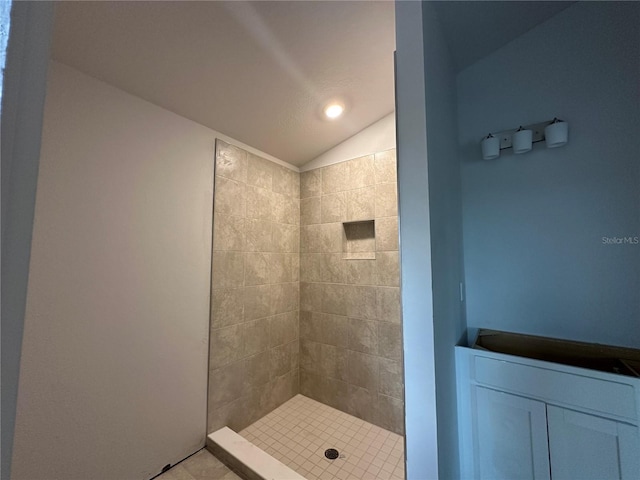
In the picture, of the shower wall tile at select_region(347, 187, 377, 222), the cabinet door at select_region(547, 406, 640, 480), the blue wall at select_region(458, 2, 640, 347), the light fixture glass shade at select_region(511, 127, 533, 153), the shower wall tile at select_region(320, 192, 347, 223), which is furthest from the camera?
the shower wall tile at select_region(320, 192, 347, 223)

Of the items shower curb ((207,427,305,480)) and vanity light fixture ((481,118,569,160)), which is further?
shower curb ((207,427,305,480))

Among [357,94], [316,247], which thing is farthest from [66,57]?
[316,247]

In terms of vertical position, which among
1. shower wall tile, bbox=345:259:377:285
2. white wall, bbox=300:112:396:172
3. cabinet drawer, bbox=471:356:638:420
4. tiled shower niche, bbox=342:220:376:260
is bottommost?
cabinet drawer, bbox=471:356:638:420

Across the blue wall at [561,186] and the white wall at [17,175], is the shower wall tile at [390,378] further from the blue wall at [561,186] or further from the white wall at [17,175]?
the white wall at [17,175]

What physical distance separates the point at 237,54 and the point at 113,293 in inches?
61.0

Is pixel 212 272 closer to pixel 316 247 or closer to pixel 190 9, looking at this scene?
pixel 316 247

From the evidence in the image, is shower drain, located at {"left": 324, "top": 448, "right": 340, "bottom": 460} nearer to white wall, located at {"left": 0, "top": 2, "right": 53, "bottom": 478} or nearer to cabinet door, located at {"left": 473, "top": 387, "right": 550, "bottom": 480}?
cabinet door, located at {"left": 473, "top": 387, "right": 550, "bottom": 480}

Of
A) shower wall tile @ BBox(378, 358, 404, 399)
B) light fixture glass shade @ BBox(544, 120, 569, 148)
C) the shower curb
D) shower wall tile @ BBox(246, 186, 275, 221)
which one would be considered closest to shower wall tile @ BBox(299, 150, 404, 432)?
shower wall tile @ BBox(378, 358, 404, 399)

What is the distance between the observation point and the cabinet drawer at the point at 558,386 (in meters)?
0.99

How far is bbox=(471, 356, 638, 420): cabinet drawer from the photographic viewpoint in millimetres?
→ 993

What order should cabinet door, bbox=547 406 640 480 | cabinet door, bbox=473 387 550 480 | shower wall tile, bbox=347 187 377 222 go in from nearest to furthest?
cabinet door, bbox=547 406 640 480, cabinet door, bbox=473 387 550 480, shower wall tile, bbox=347 187 377 222

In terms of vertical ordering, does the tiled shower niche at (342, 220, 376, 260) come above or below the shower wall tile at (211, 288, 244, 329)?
above

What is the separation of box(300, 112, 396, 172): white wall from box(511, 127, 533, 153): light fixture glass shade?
1.02 meters

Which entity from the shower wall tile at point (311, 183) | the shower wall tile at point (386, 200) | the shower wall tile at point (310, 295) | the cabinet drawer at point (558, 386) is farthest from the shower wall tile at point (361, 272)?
the cabinet drawer at point (558, 386)
